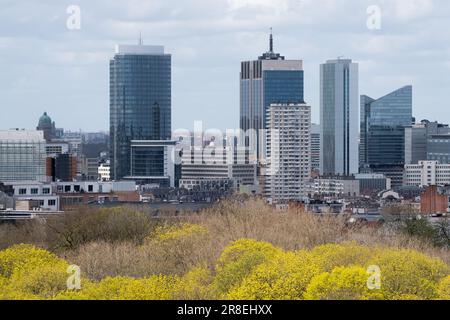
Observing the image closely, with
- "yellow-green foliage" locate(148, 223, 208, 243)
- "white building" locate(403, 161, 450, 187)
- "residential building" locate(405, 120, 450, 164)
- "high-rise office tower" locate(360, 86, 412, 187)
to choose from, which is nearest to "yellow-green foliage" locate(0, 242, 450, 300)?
"yellow-green foliage" locate(148, 223, 208, 243)

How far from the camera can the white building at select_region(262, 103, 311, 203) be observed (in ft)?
489

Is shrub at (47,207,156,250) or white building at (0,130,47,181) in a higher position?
white building at (0,130,47,181)

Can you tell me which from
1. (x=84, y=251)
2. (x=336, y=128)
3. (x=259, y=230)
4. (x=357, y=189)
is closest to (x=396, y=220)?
(x=259, y=230)

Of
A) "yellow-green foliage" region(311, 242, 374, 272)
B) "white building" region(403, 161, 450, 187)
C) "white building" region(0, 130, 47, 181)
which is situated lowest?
"yellow-green foliage" region(311, 242, 374, 272)

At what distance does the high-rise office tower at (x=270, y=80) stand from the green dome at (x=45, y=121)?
2103 centimetres

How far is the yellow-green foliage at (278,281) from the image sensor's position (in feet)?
98.4

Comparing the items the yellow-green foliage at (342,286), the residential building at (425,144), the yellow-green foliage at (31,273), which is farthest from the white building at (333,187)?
the yellow-green foliage at (342,286)

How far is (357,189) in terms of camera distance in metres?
142

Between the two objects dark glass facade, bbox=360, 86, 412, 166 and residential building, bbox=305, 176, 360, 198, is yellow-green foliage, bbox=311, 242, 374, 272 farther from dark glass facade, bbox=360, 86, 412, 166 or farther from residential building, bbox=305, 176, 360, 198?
dark glass facade, bbox=360, 86, 412, 166

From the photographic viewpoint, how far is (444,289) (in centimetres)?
3094

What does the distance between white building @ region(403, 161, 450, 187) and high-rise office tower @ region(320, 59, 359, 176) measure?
32.5 ft

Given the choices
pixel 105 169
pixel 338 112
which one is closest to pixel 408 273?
pixel 105 169
